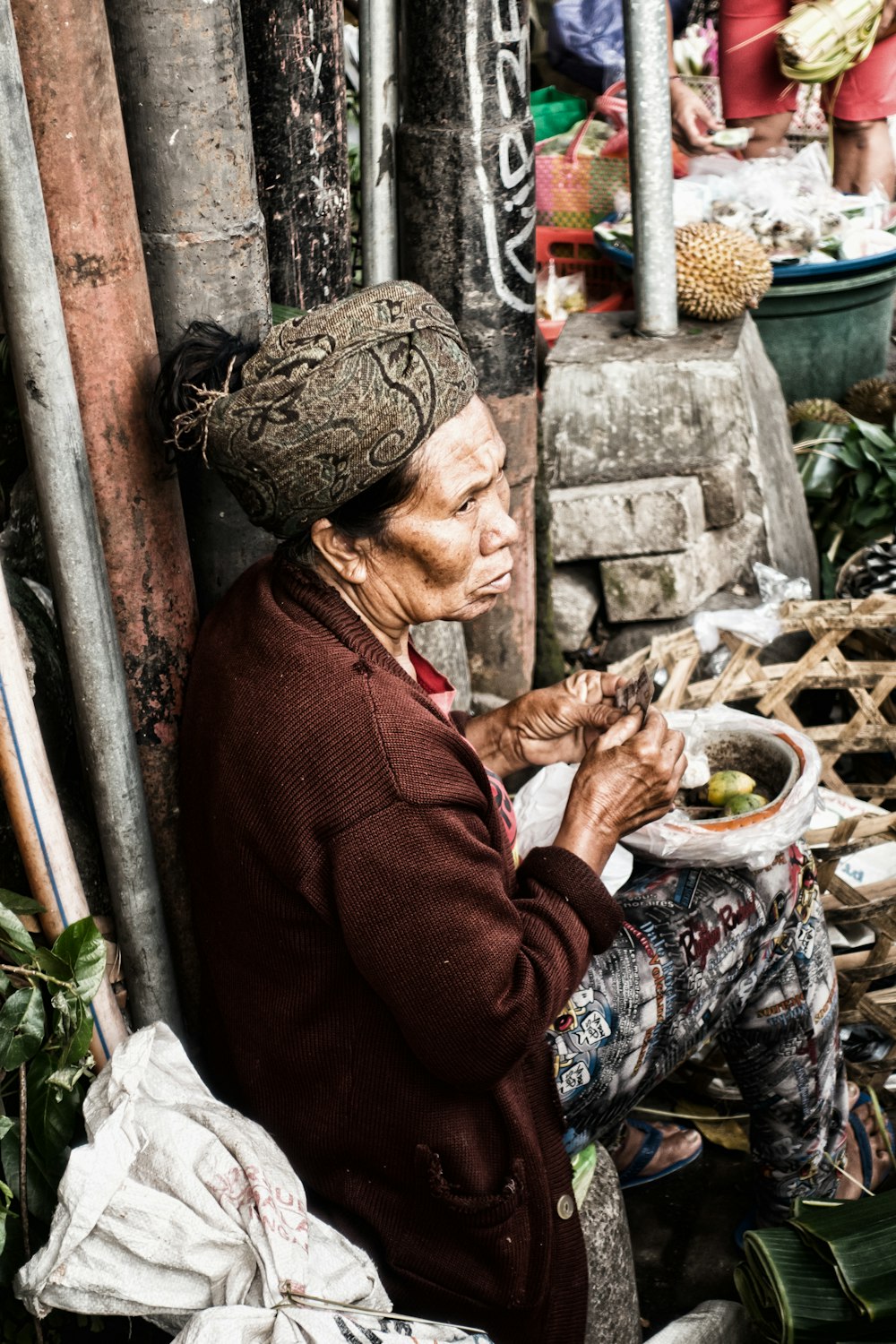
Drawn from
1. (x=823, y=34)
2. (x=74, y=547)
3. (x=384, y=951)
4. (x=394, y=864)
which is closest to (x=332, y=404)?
(x=74, y=547)

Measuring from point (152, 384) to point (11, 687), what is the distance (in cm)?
48

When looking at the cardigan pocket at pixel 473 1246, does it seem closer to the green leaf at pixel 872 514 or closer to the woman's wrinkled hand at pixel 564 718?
the woman's wrinkled hand at pixel 564 718

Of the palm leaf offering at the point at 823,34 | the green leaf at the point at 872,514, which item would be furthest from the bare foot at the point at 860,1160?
the palm leaf offering at the point at 823,34

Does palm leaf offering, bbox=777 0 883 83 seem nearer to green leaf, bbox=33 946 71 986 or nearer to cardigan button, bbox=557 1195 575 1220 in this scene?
cardigan button, bbox=557 1195 575 1220

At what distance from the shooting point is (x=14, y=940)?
1.57 m

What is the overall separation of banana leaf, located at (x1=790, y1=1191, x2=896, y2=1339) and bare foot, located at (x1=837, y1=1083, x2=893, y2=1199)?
0.47m

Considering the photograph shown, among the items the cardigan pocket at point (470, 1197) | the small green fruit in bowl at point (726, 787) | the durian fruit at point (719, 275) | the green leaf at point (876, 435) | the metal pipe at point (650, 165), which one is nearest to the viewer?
the cardigan pocket at point (470, 1197)

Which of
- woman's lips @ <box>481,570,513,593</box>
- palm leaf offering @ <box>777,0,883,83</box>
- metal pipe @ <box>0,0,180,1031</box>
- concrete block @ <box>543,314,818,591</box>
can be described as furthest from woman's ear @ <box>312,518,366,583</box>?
palm leaf offering @ <box>777,0,883,83</box>

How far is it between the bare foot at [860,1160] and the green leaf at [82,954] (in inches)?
59.5

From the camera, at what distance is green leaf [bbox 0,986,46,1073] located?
156 cm

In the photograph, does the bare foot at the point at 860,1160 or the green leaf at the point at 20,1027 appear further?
the bare foot at the point at 860,1160

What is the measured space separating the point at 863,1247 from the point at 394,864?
95cm

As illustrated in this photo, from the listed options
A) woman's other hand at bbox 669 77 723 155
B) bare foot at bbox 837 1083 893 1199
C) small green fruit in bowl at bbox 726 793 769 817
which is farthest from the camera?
woman's other hand at bbox 669 77 723 155

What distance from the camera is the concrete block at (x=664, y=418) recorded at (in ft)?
11.8
